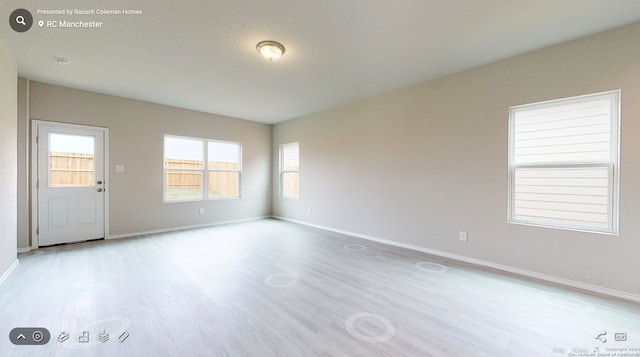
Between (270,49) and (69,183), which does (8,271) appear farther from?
(270,49)

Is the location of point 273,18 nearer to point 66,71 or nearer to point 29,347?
point 29,347

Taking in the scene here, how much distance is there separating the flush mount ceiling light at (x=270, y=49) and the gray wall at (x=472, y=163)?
2242 mm

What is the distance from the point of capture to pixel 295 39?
2646 mm

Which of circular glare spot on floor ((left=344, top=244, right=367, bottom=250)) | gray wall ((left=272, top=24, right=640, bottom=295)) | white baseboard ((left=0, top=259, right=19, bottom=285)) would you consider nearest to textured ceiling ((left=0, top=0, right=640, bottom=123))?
gray wall ((left=272, top=24, right=640, bottom=295))

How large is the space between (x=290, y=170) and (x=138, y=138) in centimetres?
329

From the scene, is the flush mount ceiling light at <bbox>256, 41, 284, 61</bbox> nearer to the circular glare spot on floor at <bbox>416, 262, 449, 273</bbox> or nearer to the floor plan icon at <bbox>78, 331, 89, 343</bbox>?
the floor plan icon at <bbox>78, 331, 89, 343</bbox>

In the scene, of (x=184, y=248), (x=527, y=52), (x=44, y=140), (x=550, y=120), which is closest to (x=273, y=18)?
(x=527, y=52)

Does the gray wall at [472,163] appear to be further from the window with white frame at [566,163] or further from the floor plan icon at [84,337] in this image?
the floor plan icon at [84,337]

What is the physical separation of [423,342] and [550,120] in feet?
9.60

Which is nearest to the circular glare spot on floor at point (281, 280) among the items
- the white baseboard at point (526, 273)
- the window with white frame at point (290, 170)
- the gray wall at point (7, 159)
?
the white baseboard at point (526, 273)

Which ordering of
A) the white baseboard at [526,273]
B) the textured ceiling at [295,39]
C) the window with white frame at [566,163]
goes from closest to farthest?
the textured ceiling at [295,39] → the white baseboard at [526,273] → the window with white frame at [566,163]

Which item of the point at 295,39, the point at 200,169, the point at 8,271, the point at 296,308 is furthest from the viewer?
the point at 200,169

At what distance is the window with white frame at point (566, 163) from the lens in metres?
2.54

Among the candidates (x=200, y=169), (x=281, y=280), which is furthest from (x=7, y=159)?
(x=281, y=280)
